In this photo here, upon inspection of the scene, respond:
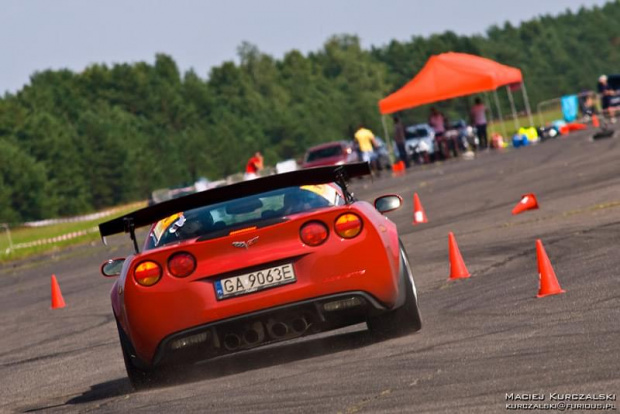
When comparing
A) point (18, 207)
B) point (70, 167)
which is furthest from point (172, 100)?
point (18, 207)

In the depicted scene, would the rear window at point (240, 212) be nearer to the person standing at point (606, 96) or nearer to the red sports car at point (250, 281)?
the red sports car at point (250, 281)

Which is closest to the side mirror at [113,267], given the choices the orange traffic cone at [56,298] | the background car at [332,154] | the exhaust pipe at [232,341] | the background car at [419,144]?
the exhaust pipe at [232,341]

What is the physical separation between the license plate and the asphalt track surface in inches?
19.7

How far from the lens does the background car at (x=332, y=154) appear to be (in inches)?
2028

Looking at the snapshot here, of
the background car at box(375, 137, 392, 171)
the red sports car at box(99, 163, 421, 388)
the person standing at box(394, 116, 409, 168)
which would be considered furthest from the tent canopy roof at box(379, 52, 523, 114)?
the red sports car at box(99, 163, 421, 388)

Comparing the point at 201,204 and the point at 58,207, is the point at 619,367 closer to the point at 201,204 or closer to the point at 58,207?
the point at 201,204

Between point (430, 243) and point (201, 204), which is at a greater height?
point (201, 204)

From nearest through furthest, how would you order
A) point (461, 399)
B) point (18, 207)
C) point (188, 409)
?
point (461, 399), point (188, 409), point (18, 207)

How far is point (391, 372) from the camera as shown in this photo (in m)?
7.81

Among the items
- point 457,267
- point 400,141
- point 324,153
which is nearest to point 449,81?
point 400,141

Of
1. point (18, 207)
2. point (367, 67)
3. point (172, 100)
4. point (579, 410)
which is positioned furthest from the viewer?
point (367, 67)

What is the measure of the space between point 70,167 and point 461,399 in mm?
98341

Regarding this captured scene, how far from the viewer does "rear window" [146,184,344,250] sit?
30.1 ft

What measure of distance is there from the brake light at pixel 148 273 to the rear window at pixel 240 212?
14.9 inches
